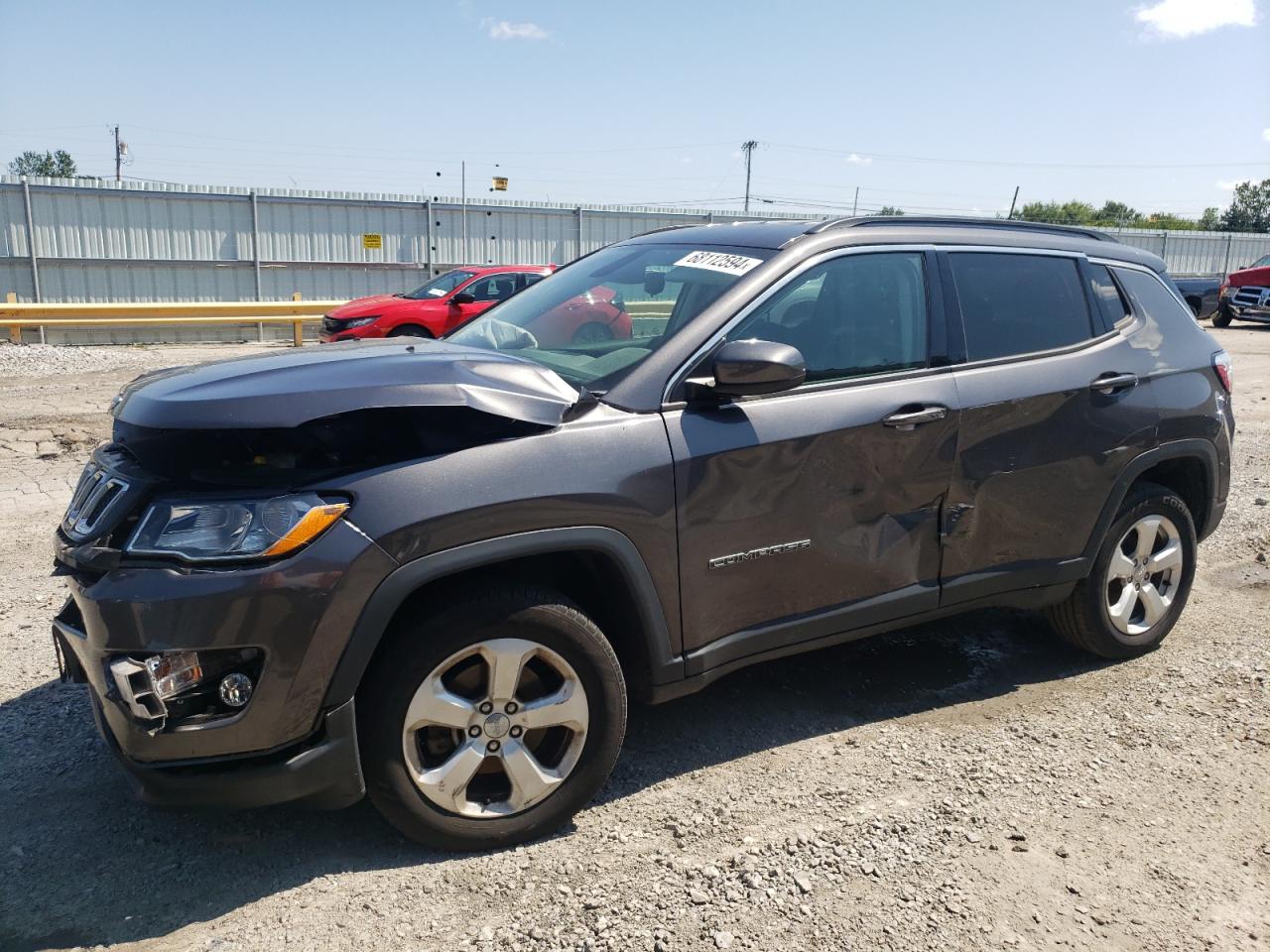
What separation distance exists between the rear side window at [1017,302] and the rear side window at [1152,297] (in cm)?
34

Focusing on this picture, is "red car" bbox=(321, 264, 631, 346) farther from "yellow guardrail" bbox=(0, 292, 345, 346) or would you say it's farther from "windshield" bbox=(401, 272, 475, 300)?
"yellow guardrail" bbox=(0, 292, 345, 346)

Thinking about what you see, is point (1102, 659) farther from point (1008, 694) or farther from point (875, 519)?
point (875, 519)

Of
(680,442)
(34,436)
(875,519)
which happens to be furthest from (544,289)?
(34,436)

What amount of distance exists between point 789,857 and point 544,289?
98.0 inches

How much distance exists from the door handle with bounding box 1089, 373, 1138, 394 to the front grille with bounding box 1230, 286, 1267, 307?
2169 cm

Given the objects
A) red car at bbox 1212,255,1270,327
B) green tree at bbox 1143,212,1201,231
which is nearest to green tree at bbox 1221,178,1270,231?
green tree at bbox 1143,212,1201,231

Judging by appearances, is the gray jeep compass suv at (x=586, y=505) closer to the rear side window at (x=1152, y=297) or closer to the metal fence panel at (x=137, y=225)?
the rear side window at (x=1152, y=297)

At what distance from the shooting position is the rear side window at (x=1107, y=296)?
4320mm

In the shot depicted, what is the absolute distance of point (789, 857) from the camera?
118 inches

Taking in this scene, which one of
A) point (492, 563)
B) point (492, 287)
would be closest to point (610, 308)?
point (492, 563)

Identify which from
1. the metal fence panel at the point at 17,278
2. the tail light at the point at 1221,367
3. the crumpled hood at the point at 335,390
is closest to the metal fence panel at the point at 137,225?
the metal fence panel at the point at 17,278

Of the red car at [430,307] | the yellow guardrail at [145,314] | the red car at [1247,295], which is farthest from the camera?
the red car at [1247,295]

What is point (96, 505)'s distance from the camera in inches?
110

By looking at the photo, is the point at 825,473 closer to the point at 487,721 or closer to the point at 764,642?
the point at 764,642
